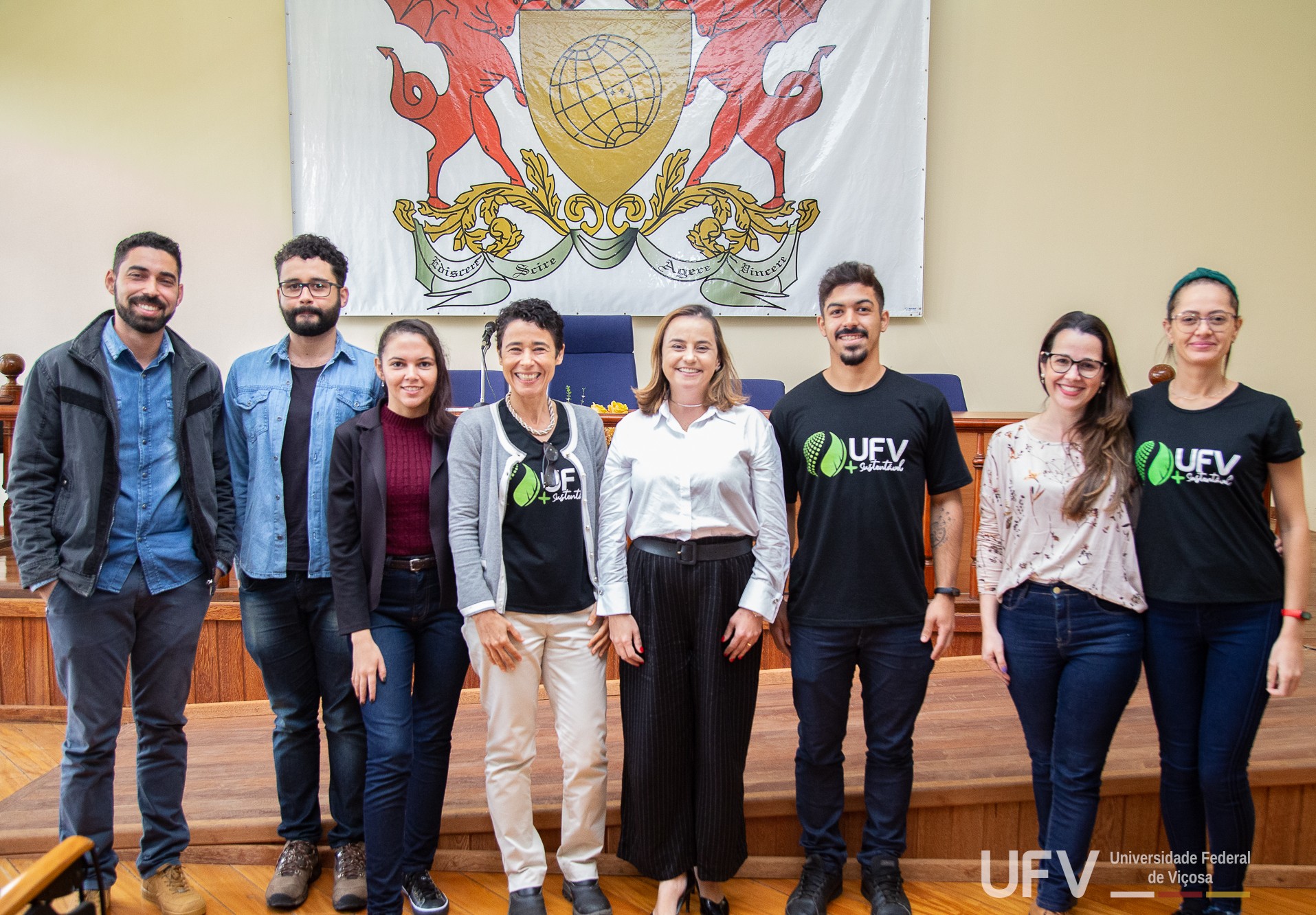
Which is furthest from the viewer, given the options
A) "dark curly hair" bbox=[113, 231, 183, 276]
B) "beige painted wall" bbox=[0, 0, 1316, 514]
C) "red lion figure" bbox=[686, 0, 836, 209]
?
"beige painted wall" bbox=[0, 0, 1316, 514]

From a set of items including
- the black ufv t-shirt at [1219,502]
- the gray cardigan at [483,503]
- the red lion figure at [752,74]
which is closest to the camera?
the black ufv t-shirt at [1219,502]

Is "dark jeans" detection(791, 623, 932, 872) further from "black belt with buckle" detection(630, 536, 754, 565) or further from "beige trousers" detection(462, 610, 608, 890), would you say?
"beige trousers" detection(462, 610, 608, 890)

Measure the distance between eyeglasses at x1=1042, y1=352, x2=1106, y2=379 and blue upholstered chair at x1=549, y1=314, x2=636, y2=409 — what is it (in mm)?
2191

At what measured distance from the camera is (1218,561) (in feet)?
4.88

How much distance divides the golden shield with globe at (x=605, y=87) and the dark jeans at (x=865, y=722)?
334 cm

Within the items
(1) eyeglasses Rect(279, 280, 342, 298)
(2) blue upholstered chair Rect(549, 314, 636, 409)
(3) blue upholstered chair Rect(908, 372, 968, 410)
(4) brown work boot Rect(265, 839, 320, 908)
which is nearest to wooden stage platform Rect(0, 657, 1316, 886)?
(4) brown work boot Rect(265, 839, 320, 908)

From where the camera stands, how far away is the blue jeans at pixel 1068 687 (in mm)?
1539

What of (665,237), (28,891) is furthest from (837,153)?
(28,891)

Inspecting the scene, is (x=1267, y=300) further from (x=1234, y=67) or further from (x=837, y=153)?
(x=837, y=153)

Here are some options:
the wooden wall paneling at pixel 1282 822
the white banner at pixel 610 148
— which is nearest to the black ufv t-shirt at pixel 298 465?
the wooden wall paneling at pixel 1282 822

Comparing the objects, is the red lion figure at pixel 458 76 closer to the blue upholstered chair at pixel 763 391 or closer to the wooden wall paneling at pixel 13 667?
the blue upholstered chair at pixel 763 391

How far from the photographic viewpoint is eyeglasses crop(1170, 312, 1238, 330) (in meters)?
1.50

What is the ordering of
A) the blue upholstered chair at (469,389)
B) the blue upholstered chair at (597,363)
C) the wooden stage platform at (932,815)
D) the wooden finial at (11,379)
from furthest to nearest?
the blue upholstered chair at (469,389), the blue upholstered chair at (597,363), the wooden finial at (11,379), the wooden stage platform at (932,815)

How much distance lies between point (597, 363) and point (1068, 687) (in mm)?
2561
